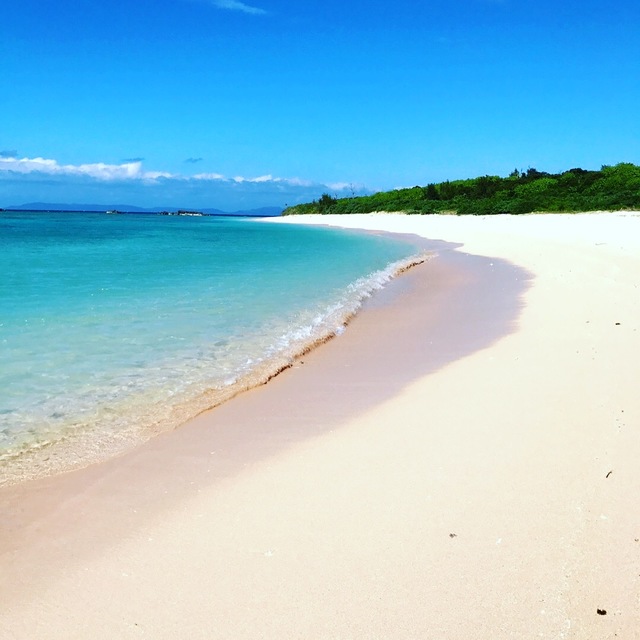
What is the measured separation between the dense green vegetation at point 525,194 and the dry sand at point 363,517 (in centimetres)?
3706

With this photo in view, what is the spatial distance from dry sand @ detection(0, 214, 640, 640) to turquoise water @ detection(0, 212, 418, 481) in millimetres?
580

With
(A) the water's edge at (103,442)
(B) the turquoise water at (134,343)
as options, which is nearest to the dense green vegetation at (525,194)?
(B) the turquoise water at (134,343)

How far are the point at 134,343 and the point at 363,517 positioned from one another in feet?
18.4

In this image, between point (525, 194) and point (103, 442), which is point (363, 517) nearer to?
point (103, 442)

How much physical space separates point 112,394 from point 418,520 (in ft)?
12.4

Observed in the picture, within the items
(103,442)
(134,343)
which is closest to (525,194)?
(134,343)

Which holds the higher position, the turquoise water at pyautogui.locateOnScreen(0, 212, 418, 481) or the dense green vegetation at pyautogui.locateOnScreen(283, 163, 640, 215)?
the dense green vegetation at pyautogui.locateOnScreen(283, 163, 640, 215)

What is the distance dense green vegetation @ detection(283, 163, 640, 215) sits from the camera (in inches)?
1661

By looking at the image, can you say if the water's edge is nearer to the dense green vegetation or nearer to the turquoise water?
the turquoise water

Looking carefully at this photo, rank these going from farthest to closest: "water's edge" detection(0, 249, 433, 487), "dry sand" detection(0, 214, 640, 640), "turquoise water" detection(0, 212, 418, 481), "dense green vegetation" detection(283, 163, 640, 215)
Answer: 1. "dense green vegetation" detection(283, 163, 640, 215)
2. "turquoise water" detection(0, 212, 418, 481)
3. "water's edge" detection(0, 249, 433, 487)
4. "dry sand" detection(0, 214, 640, 640)

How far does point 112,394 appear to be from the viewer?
584cm

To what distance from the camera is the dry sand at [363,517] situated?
249cm

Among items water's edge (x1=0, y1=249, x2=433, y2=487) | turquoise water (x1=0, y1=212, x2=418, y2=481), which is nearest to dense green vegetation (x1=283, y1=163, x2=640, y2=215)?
turquoise water (x1=0, y1=212, x2=418, y2=481)

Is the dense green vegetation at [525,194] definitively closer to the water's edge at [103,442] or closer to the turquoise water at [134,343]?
the turquoise water at [134,343]
